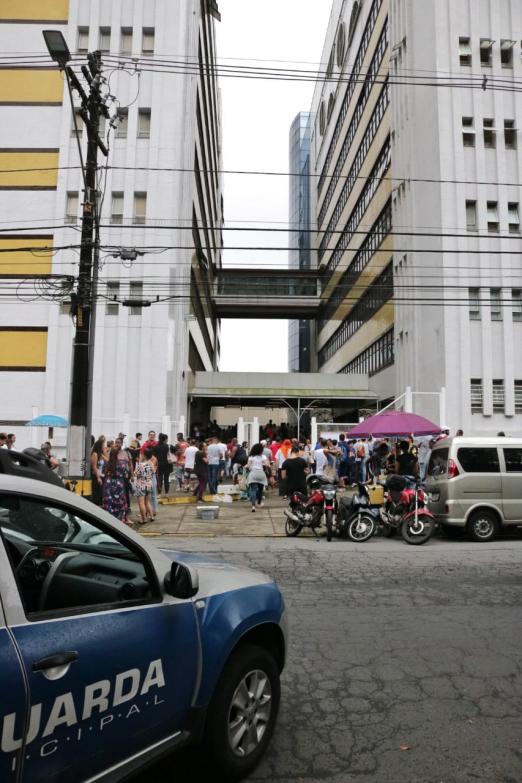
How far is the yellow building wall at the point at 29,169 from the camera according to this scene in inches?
1093

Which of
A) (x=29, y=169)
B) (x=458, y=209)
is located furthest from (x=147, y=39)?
(x=458, y=209)

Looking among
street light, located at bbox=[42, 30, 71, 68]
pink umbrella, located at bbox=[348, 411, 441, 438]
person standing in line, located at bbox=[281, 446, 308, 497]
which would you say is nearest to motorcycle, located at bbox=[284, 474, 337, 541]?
person standing in line, located at bbox=[281, 446, 308, 497]

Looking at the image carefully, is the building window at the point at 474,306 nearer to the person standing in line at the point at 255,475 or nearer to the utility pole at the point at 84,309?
the person standing in line at the point at 255,475

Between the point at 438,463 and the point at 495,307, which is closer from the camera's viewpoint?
the point at 438,463

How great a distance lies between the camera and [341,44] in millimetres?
49594

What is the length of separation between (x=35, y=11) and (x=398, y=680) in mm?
34780

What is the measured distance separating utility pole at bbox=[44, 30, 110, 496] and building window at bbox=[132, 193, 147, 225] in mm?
14820

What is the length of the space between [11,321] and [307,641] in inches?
1035

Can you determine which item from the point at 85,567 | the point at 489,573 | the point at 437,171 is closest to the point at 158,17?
the point at 437,171

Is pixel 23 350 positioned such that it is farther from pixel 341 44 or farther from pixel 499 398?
pixel 341 44

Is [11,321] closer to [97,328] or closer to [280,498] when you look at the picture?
[97,328]

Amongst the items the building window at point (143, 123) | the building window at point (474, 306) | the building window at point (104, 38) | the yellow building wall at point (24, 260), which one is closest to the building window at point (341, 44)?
the building window at point (104, 38)

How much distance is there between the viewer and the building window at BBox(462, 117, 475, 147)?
2747cm

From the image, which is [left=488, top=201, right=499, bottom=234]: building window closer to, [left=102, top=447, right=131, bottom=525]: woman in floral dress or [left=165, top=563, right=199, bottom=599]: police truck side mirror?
[left=102, top=447, right=131, bottom=525]: woman in floral dress
